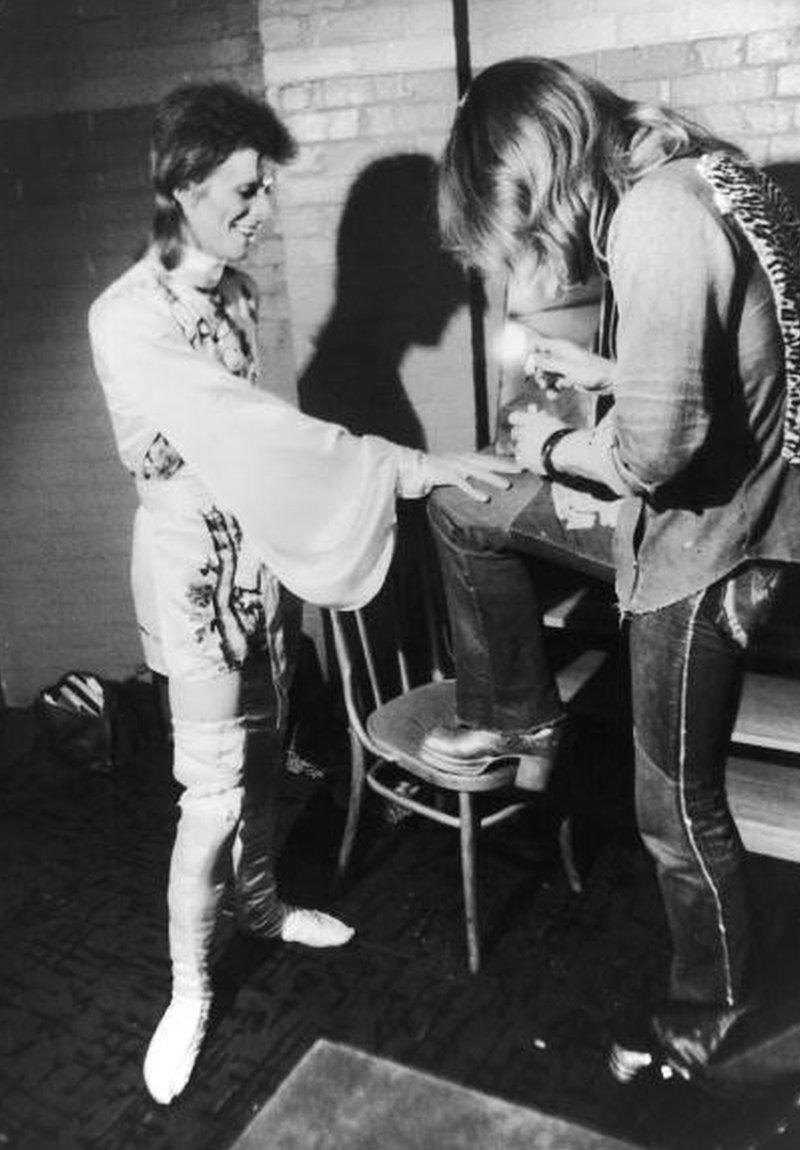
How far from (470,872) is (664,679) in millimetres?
1028

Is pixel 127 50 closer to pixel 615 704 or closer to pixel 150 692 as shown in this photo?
pixel 150 692

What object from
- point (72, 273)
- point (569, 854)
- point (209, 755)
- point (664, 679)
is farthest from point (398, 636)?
point (72, 273)

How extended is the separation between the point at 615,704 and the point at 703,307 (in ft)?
5.41

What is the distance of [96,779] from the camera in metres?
4.09

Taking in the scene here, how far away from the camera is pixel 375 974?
285cm

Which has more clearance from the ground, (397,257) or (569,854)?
(397,257)

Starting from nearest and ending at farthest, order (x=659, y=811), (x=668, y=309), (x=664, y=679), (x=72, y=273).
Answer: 1. (x=668, y=309)
2. (x=664, y=679)
3. (x=659, y=811)
4. (x=72, y=273)

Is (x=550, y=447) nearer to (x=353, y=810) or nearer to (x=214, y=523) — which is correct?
(x=214, y=523)

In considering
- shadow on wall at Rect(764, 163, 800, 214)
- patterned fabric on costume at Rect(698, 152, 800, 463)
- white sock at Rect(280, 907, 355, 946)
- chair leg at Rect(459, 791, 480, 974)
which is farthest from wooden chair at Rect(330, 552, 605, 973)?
shadow on wall at Rect(764, 163, 800, 214)

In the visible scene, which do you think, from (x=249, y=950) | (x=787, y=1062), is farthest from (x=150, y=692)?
(x=787, y=1062)

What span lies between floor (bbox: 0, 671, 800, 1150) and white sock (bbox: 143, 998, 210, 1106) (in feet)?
0.16

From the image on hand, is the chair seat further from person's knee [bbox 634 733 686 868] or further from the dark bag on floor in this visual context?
the dark bag on floor

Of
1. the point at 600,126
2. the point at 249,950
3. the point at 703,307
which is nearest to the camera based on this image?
the point at 703,307

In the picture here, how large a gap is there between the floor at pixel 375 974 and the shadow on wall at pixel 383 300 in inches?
56.9
